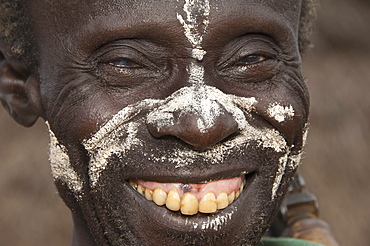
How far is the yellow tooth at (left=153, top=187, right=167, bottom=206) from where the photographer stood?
229cm

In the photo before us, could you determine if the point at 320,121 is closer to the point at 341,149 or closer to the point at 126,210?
the point at 341,149

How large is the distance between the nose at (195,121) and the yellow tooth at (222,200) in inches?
8.3

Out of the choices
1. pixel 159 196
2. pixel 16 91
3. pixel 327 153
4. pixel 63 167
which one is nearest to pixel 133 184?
pixel 159 196

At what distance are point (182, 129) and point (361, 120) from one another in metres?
5.16

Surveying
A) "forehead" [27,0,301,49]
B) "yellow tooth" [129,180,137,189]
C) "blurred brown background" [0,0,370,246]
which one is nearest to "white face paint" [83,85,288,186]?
"yellow tooth" [129,180,137,189]

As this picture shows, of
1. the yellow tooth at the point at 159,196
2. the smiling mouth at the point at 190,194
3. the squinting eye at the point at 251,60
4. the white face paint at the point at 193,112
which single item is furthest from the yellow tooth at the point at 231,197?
the squinting eye at the point at 251,60

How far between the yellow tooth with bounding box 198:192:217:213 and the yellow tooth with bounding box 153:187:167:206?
12cm

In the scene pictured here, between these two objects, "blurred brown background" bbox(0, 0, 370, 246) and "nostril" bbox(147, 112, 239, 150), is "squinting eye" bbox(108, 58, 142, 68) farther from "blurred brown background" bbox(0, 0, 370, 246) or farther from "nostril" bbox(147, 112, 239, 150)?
"blurred brown background" bbox(0, 0, 370, 246)

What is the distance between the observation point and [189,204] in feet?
7.39

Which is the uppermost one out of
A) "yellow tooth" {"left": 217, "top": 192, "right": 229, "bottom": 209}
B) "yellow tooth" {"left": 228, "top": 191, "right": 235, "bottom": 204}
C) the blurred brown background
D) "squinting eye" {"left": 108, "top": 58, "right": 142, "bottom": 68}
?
the blurred brown background

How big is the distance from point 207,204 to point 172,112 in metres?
0.33

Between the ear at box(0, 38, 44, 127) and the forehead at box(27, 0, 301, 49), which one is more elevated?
the forehead at box(27, 0, 301, 49)

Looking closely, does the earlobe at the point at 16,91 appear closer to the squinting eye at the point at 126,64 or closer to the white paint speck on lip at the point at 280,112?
the squinting eye at the point at 126,64

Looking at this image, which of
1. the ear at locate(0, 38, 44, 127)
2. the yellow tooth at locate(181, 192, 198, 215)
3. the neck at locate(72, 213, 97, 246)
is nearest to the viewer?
the yellow tooth at locate(181, 192, 198, 215)
